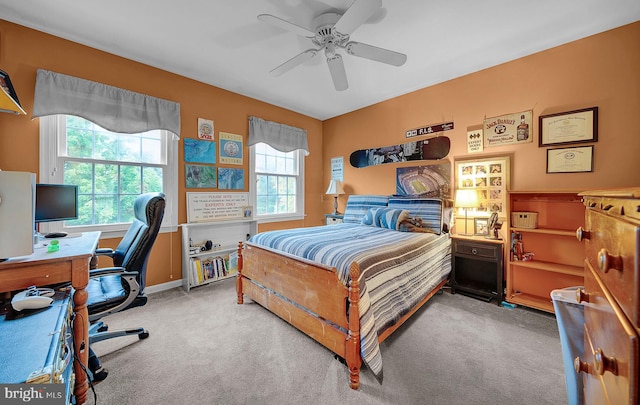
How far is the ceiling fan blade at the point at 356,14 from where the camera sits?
1570 millimetres

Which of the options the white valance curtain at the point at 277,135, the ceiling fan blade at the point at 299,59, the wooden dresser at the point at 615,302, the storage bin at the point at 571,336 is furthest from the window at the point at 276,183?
the wooden dresser at the point at 615,302

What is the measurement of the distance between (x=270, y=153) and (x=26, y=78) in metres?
2.68

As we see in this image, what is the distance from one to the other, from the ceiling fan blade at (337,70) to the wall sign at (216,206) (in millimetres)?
2106

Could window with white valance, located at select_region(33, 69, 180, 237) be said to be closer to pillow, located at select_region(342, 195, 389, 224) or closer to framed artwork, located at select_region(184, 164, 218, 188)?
framed artwork, located at select_region(184, 164, 218, 188)

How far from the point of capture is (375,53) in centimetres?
214

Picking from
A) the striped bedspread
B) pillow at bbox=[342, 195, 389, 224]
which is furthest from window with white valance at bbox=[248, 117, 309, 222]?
the striped bedspread

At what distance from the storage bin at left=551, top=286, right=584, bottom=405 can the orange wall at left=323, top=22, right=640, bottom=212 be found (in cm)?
203

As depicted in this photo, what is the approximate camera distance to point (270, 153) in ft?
13.8

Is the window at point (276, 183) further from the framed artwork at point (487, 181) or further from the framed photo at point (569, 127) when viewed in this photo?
the framed photo at point (569, 127)

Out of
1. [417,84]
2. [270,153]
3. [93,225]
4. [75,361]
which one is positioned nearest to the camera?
[75,361]

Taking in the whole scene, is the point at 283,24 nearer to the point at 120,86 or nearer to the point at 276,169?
the point at 120,86

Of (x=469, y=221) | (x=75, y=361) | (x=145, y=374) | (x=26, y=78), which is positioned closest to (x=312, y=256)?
(x=145, y=374)

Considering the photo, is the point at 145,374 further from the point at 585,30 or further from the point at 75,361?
the point at 585,30
